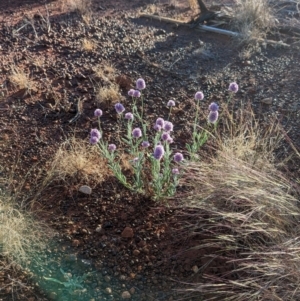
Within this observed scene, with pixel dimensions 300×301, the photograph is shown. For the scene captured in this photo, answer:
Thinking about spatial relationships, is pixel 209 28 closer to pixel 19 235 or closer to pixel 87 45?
pixel 87 45

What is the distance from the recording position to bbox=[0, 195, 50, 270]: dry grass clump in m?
2.86

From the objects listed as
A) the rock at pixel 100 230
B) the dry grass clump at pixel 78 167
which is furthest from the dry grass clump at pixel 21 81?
the rock at pixel 100 230

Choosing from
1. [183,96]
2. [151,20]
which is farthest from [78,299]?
[151,20]

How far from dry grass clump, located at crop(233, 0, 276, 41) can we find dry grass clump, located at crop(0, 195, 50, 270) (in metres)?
3.06

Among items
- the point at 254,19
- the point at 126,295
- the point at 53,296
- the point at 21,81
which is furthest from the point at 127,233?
the point at 254,19

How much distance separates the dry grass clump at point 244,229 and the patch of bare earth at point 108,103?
0.13 m

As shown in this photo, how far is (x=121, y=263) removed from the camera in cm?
299

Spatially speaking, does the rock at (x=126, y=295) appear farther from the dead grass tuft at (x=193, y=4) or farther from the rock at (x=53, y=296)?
the dead grass tuft at (x=193, y=4)

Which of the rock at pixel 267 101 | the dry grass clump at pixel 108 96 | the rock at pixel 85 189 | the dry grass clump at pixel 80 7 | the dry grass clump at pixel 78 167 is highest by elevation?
the dry grass clump at pixel 80 7

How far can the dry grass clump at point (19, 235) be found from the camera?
2863mm

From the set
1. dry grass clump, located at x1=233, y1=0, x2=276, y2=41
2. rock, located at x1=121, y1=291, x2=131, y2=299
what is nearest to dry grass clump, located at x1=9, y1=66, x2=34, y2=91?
dry grass clump, located at x1=233, y1=0, x2=276, y2=41

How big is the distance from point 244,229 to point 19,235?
3.92 feet

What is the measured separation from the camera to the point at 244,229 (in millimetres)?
2738

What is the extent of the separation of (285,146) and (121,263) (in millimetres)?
1589
